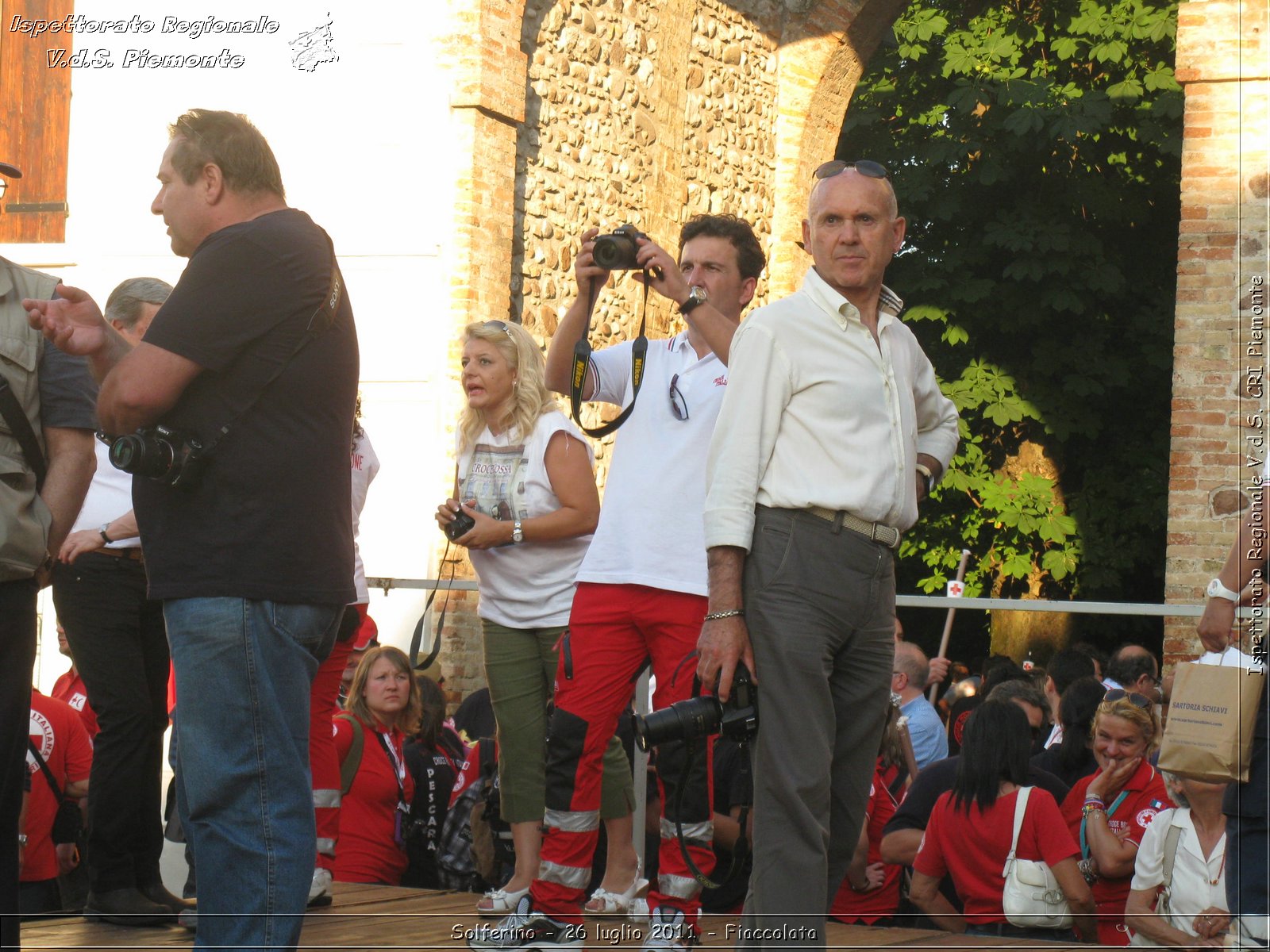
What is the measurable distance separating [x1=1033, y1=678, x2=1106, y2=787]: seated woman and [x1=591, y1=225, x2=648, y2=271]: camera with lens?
131 inches

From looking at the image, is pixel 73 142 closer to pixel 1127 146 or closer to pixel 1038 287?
pixel 1038 287

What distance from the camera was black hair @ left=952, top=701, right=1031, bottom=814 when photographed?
5570mm

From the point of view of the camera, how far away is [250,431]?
132 inches

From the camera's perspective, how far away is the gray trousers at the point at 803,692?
352cm

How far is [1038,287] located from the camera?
16.0 m

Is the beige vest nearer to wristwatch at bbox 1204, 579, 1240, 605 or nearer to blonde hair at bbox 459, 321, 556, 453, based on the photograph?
blonde hair at bbox 459, 321, 556, 453

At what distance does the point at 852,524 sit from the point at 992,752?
2258 mm

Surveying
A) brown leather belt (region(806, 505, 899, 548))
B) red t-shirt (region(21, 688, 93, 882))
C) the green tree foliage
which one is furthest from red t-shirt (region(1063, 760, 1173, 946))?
the green tree foliage

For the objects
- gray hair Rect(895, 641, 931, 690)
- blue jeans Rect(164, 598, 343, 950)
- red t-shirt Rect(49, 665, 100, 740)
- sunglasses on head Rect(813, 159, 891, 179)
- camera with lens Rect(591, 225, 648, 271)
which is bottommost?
red t-shirt Rect(49, 665, 100, 740)

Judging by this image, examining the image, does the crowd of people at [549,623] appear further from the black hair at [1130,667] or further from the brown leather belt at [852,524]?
the black hair at [1130,667]

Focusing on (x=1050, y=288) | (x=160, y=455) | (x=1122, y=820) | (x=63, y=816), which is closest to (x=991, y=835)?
(x=1122, y=820)

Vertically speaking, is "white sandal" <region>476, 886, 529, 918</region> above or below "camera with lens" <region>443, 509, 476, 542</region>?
below

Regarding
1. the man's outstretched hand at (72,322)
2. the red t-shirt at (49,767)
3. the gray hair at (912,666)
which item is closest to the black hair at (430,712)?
the red t-shirt at (49,767)

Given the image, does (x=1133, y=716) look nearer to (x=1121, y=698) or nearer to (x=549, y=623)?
(x=1121, y=698)
